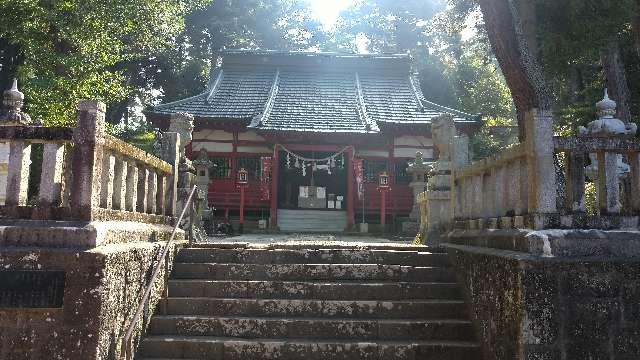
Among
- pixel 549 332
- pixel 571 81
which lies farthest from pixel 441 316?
pixel 571 81

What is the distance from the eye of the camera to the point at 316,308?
5656 millimetres

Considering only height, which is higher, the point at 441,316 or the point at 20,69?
the point at 20,69

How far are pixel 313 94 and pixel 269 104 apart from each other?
2512 mm

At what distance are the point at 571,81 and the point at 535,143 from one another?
58.6ft

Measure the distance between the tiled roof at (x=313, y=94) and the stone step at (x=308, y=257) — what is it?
11.2 m

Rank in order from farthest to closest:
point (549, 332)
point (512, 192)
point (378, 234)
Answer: point (378, 234) < point (512, 192) < point (549, 332)

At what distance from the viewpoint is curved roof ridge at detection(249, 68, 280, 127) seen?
17.9m

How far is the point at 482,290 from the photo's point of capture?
17.1ft

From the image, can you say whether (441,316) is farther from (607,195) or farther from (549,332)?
(607,195)

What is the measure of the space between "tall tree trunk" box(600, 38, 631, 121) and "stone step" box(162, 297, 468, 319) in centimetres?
1205

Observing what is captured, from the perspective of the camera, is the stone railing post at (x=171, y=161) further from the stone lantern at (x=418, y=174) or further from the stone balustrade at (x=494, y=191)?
the stone lantern at (x=418, y=174)

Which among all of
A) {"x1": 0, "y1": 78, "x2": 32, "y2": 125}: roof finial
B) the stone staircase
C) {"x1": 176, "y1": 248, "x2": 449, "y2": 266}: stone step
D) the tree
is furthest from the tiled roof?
the stone staircase

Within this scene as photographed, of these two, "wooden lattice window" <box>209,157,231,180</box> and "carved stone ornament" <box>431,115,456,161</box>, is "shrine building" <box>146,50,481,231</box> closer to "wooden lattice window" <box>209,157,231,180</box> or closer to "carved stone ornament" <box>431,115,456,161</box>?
"wooden lattice window" <box>209,157,231,180</box>

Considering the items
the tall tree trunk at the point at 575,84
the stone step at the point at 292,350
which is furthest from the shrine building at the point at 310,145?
the stone step at the point at 292,350
